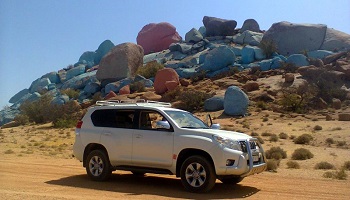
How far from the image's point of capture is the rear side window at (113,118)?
11266 mm

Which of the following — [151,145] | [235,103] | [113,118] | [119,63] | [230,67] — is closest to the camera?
[151,145]

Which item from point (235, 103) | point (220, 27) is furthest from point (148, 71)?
point (235, 103)

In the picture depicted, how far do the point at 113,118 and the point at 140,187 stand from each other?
1960 mm

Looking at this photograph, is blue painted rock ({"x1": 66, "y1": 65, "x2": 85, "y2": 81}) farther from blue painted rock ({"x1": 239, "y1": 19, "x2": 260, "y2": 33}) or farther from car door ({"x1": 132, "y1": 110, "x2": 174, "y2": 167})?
car door ({"x1": 132, "y1": 110, "x2": 174, "y2": 167})

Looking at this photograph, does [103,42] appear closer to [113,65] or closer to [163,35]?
[163,35]

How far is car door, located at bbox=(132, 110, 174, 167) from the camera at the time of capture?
10.3 meters

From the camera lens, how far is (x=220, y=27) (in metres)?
75.8

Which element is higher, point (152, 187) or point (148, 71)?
point (148, 71)

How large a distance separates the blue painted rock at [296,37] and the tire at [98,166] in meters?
52.9

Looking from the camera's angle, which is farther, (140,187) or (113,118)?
(113,118)

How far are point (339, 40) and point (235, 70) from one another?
19386 mm

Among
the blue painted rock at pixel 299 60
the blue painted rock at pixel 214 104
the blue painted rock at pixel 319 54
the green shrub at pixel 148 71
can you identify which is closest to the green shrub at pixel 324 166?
the blue painted rock at pixel 214 104

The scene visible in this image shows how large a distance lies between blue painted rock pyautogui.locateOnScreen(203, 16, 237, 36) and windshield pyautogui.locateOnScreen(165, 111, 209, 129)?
6571 centimetres

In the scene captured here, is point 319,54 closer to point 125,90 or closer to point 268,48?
point 268,48
